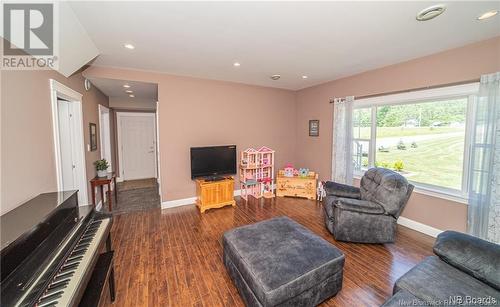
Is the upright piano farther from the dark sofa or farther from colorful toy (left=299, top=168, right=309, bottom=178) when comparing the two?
colorful toy (left=299, top=168, right=309, bottom=178)

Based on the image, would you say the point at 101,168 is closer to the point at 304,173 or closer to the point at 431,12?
the point at 304,173

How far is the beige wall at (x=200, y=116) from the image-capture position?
391 cm

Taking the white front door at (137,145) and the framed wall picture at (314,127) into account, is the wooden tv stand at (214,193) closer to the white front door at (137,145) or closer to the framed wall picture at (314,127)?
the framed wall picture at (314,127)

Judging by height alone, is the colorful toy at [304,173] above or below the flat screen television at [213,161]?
below

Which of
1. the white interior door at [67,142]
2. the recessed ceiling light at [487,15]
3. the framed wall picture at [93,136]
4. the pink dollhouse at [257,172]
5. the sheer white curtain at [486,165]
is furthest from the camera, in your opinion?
the pink dollhouse at [257,172]

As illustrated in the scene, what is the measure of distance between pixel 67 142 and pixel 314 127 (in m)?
4.71

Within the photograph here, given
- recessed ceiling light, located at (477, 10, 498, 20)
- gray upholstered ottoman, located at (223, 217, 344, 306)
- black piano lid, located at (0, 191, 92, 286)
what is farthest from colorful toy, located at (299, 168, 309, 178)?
black piano lid, located at (0, 191, 92, 286)

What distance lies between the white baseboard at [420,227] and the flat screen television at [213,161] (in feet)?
10.3

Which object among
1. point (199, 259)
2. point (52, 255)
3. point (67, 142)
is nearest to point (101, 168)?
point (67, 142)

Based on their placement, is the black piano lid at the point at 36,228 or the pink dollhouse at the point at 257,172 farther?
the pink dollhouse at the point at 257,172

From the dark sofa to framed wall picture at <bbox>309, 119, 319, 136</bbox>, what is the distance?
3401 millimetres

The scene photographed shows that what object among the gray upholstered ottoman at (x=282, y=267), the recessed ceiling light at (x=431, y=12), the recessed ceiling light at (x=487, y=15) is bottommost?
the gray upholstered ottoman at (x=282, y=267)

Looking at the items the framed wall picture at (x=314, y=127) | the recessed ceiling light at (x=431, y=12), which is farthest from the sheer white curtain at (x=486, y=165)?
the framed wall picture at (x=314, y=127)

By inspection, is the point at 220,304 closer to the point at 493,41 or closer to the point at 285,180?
the point at 285,180
